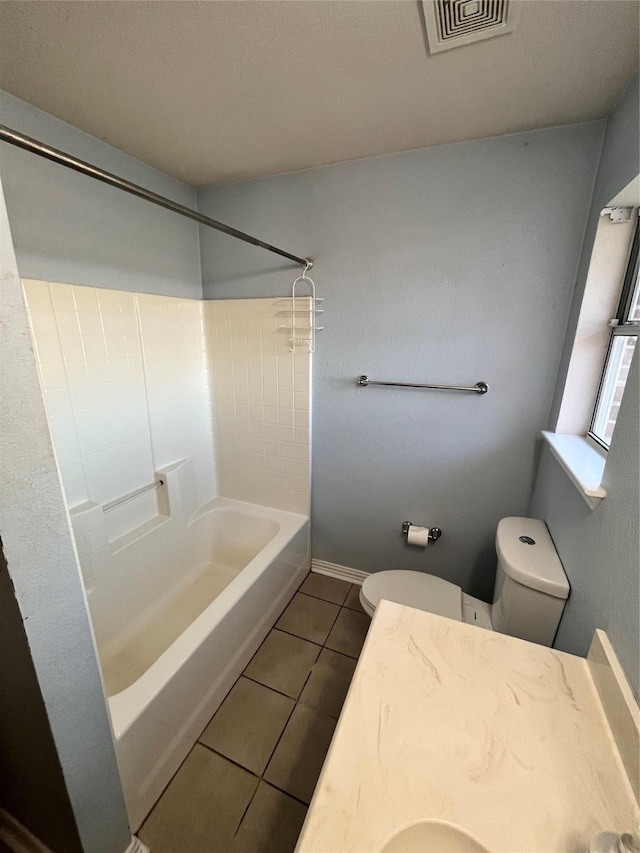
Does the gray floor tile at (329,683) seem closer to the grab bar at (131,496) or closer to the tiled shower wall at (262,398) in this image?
the tiled shower wall at (262,398)

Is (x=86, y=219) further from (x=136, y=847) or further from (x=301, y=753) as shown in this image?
(x=301, y=753)

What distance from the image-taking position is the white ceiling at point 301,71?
86 cm

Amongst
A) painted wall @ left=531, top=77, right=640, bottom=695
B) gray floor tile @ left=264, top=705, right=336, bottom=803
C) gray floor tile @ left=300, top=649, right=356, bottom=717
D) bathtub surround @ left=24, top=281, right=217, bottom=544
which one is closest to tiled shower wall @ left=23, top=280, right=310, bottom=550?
bathtub surround @ left=24, top=281, right=217, bottom=544

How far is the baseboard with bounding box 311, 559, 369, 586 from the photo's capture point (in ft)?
6.92

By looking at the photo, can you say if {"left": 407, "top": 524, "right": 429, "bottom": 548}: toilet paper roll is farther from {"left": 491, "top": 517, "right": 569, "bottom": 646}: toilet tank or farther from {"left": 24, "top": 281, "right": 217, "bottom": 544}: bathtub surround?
{"left": 24, "top": 281, "right": 217, "bottom": 544}: bathtub surround

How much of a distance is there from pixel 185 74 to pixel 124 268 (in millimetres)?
844

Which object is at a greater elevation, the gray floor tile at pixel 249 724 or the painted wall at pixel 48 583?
the painted wall at pixel 48 583

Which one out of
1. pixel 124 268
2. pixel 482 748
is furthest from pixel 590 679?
pixel 124 268

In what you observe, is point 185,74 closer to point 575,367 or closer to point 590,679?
point 575,367

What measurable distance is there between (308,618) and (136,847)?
1.01 meters

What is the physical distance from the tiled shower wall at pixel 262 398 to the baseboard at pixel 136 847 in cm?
139

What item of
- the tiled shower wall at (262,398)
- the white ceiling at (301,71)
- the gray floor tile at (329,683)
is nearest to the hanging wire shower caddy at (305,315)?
the tiled shower wall at (262,398)

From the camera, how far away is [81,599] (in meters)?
0.75

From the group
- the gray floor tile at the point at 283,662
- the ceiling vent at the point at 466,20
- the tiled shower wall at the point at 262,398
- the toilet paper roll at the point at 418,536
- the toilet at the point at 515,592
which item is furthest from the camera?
the tiled shower wall at the point at 262,398
